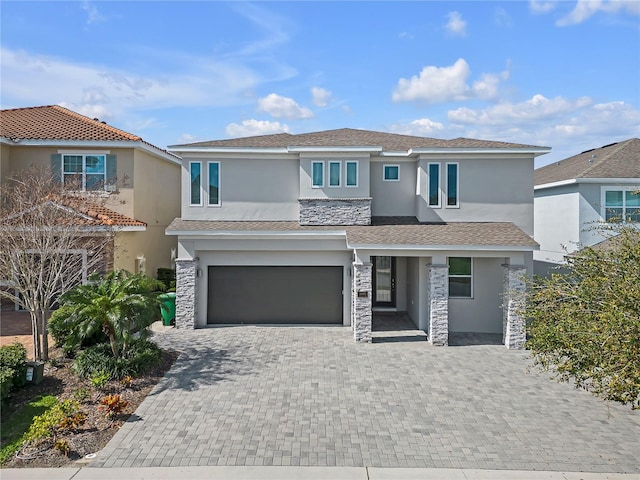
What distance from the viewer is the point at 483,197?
1639cm

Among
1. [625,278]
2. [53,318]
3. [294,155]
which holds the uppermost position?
[294,155]

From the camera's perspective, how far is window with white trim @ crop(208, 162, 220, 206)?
16.7 metres

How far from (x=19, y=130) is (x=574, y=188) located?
22.0 meters

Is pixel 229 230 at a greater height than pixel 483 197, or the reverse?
pixel 483 197

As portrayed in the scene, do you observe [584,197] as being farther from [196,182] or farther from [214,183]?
[196,182]

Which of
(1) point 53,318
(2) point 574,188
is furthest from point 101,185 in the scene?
(2) point 574,188

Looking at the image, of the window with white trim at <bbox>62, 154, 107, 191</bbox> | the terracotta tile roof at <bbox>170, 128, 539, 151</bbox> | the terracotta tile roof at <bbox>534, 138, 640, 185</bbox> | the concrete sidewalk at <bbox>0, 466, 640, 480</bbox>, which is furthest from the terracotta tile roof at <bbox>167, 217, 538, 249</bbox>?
the concrete sidewalk at <bbox>0, 466, 640, 480</bbox>

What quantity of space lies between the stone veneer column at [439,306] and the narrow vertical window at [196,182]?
344 inches

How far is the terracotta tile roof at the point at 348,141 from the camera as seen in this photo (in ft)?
53.6

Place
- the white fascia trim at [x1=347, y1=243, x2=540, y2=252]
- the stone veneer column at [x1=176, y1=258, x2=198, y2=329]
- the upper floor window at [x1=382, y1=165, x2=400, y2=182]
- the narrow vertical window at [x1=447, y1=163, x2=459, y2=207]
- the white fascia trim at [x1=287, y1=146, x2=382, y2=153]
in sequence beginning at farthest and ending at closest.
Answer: the upper floor window at [x1=382, y1=165, x2=400, y2=182] → the narrow vertical window at [x1=447, y1=163, x2=459, y2=207] → the white fascia trim at [x1=287, y1=146, x2=382, y2=153] → the stone veneer column at [x1=176, y1=258, x2=198, y2=329] → the white fascia trim at [x1=347, y1=243, x2=540, y2=252]

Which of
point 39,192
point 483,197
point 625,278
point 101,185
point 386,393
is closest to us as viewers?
point 625,278

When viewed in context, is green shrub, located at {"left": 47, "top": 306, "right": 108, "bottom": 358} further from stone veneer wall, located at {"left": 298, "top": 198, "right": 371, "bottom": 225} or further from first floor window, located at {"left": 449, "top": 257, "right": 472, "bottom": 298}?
first floor window, located at {"left": 449, "top": 257, "right": 472, "bottom": 298}

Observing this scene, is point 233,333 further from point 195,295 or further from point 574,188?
point 574,188

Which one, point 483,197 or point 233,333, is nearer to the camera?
point 233,333
